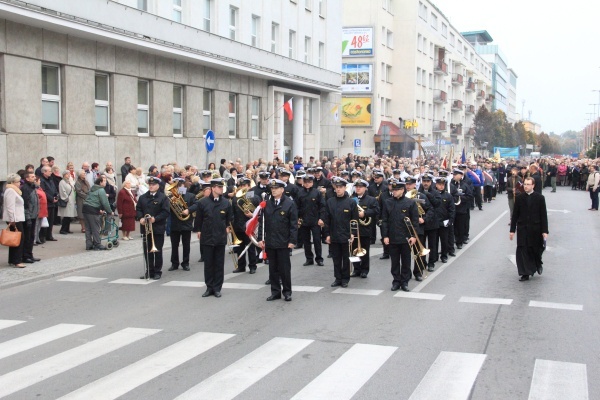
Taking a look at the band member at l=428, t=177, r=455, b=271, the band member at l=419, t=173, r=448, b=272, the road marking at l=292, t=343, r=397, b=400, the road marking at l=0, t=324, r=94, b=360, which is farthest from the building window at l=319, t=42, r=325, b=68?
the road marking at l=292, t=343, r=397, b=400

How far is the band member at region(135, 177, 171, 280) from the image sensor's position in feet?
43.4

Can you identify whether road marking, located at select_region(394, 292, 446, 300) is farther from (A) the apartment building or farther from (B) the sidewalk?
(A) the apartment building

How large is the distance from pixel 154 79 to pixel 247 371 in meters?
20.2

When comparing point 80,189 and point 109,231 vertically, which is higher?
point 80,189

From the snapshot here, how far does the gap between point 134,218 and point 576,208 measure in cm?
1969

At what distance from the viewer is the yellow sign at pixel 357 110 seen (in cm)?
6228

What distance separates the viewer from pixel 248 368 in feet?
24.3

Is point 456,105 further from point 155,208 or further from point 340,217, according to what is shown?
point 340,217

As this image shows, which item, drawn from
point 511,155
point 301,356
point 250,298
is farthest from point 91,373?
point 511,155

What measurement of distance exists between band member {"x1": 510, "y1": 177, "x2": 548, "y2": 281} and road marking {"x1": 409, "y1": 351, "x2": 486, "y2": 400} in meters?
5.36

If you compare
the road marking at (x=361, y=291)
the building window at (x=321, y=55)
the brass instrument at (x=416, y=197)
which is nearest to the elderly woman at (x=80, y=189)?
the brass instrument at (x=416, y=197)

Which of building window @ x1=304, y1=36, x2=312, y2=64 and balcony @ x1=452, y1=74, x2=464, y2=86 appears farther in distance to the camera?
balcony @ x1=452, y1=74, x2=464, y2=86

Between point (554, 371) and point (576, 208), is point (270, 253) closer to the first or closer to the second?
point (554, 371)

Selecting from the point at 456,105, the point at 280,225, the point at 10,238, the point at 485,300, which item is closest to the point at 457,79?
the point at 456,105
